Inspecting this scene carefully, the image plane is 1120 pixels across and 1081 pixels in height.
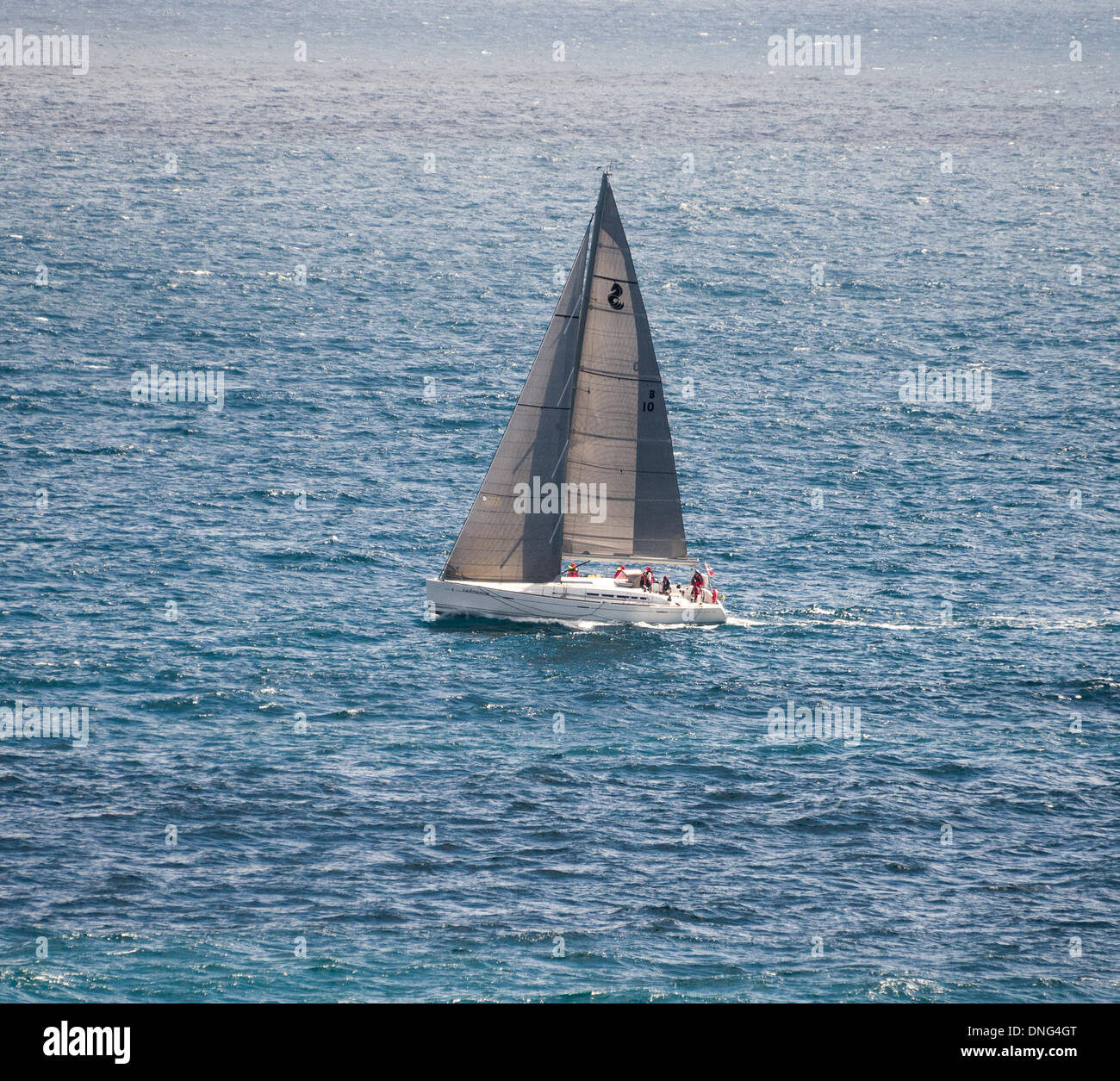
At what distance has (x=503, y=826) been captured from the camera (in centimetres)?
6662

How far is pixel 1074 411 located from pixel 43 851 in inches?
3271

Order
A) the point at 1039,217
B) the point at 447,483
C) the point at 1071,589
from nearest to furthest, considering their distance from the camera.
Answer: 1. the point at 1071,589
2. the point at 447,483
3. the point at 1039,217

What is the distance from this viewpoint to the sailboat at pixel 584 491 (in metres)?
82.3

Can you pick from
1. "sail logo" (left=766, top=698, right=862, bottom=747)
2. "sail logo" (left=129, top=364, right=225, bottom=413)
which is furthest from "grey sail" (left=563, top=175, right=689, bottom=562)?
"sail logo" (left=129, top=364, right=225, bottom=413)

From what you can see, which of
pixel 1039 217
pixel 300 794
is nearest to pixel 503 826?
pixel 300 794

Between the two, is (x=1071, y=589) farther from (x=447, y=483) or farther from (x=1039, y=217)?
(x=1039, y=217)

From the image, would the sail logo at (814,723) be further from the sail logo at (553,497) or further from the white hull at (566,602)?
the sail logo at (553,497)

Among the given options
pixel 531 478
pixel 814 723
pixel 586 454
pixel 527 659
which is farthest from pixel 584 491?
pixel 814 723

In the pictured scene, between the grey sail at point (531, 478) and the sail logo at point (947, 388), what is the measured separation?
4757 cm

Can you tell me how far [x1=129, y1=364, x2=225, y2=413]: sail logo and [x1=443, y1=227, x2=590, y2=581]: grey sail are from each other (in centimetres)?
4048

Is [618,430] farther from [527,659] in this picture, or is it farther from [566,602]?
[527,659]

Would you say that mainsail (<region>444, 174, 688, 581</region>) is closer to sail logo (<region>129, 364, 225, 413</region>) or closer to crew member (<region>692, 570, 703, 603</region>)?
crew member (<region>692, 570, 703, 603</region>)

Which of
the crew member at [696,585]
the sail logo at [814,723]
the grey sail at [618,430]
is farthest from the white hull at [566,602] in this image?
the sail logo at [814,723]
